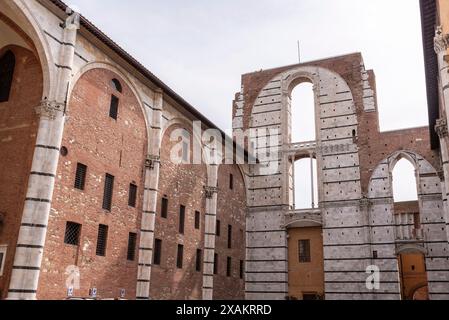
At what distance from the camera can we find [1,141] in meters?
14.1

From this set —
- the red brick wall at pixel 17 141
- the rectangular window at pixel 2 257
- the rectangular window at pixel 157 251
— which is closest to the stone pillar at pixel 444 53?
the rectangular window at pixel 157 251

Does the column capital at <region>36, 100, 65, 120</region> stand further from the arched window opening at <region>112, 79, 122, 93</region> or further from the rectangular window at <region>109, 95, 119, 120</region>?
the arched window opening at <region>112, 79, 122, 93</region>

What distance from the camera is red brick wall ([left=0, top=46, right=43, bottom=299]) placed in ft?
41.7

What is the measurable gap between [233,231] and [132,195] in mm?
9633

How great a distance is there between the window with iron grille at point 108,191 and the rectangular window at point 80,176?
1192 millimetres

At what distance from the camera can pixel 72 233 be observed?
1423cm

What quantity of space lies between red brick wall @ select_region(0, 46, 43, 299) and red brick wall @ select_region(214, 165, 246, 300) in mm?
12293

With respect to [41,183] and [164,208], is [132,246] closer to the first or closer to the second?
[164,208]

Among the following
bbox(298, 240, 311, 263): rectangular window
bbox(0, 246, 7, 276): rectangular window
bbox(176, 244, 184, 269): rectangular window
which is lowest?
bbox(0, 246, 7, 276): rectangular window

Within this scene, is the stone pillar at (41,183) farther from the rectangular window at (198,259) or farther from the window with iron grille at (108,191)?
the rectangular window at (198,259)

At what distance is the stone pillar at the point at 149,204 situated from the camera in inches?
671

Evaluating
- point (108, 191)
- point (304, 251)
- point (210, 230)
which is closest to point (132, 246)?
point (108, 191)

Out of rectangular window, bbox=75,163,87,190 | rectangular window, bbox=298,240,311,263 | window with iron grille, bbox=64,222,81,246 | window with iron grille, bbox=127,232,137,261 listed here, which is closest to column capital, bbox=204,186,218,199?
window with iron grille, bbox=127,232,137,261
